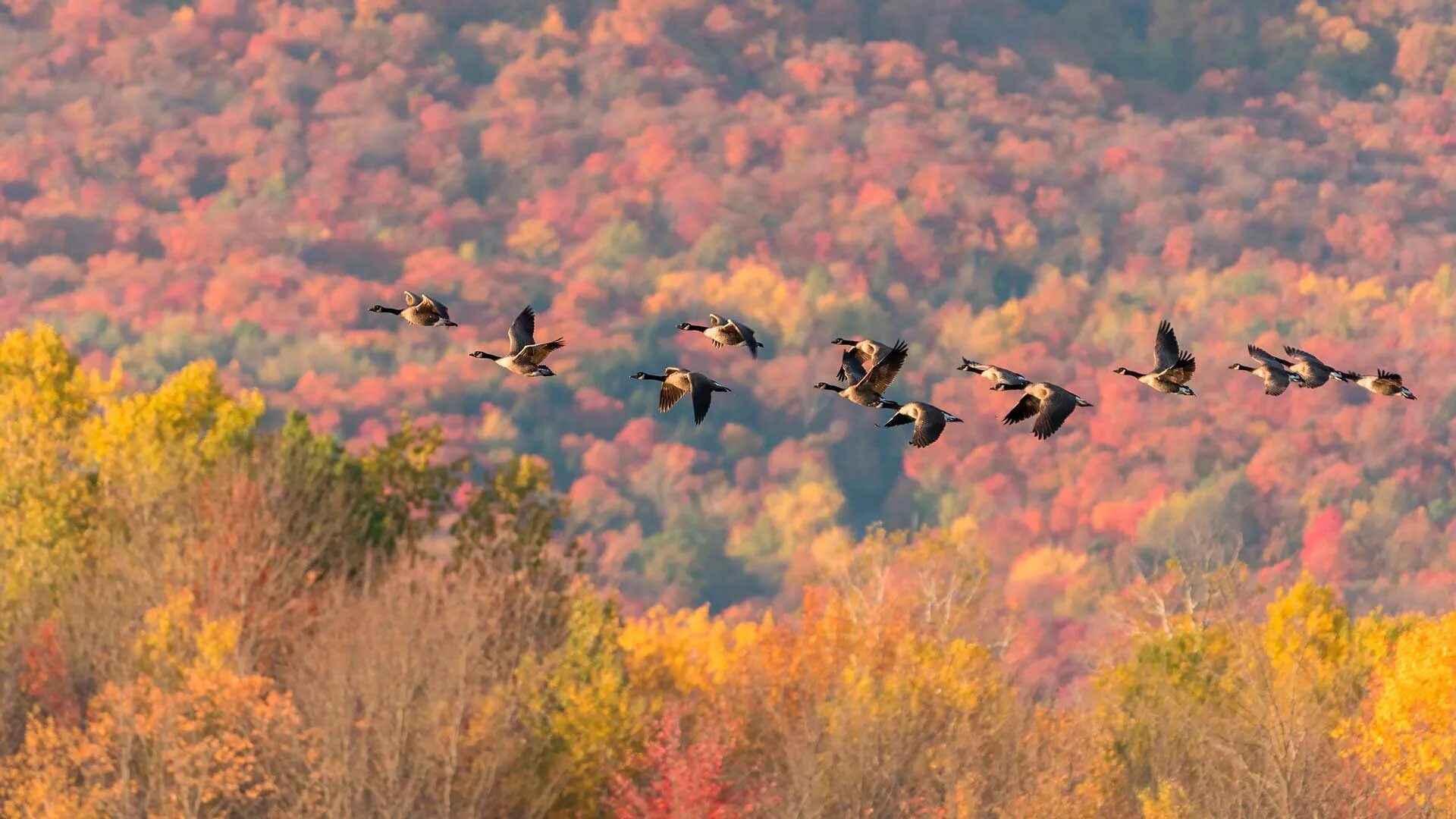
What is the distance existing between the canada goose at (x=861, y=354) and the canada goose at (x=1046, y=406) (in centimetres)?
119

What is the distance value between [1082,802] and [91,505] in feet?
120

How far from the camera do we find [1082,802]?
62.2 meters

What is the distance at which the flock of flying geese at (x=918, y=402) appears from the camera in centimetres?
1998

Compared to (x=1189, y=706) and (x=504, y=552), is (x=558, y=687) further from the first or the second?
(x=1189, y=706)

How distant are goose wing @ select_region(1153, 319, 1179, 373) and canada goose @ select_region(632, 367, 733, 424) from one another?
4087mm

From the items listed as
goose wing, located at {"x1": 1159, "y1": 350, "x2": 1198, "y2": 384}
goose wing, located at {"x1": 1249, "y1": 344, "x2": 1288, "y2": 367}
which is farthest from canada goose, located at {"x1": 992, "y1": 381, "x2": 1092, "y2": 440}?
goose wing, located at {"x1": 1249, "y1": 344, "x2": 1288, "y2": 367}

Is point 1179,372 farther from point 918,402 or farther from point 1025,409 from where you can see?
point 918,402

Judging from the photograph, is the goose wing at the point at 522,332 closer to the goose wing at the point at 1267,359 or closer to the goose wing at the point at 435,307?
the goose wing at the point at 435,307

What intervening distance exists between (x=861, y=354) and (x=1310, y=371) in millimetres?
4526

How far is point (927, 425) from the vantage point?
67.6 feet

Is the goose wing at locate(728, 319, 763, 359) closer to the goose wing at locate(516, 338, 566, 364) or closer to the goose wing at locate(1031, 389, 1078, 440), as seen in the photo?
the goose wing at locate(516, 338, 566, 364)

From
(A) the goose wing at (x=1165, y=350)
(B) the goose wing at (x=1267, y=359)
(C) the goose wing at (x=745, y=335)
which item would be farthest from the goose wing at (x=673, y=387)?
(B) the goose wing at (x=1267, y=359)

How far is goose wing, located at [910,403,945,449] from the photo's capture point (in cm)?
2019

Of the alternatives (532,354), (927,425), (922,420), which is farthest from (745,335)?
(532,354)
